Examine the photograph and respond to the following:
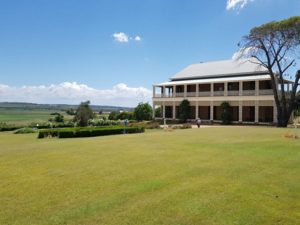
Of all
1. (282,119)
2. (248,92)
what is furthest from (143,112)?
(282,119)

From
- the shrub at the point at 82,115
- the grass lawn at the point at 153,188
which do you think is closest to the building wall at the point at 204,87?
the shrub at the point at 82,115

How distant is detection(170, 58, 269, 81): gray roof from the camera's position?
37.5 m

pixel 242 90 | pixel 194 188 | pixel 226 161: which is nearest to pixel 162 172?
pixel 194 188

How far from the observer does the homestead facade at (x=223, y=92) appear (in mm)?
34125

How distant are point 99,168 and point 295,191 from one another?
5.32 m

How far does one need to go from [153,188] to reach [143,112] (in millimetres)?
37751

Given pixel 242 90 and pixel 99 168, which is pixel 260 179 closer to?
pixel 99 168

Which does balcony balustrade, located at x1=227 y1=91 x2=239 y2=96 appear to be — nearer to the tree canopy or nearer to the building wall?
the building wall

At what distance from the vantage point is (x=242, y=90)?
35.3m

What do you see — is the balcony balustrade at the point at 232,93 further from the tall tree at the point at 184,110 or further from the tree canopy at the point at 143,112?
the tree canopy at the point at 143,112

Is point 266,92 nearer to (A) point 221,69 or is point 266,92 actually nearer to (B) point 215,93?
(B) point 215,93

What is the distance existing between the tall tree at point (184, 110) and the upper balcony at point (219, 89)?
59.4 inches

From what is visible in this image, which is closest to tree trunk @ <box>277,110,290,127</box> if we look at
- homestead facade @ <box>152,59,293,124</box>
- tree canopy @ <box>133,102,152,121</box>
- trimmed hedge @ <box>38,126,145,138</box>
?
homestead facade @ <box>152,59,293,124</box>

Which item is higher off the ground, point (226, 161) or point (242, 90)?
point (242, 90)
